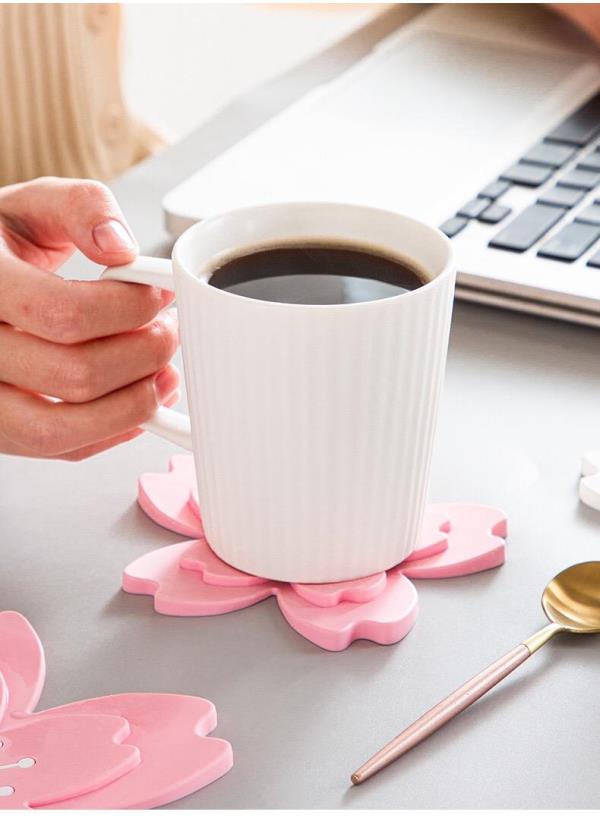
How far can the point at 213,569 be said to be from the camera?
516 millimetres

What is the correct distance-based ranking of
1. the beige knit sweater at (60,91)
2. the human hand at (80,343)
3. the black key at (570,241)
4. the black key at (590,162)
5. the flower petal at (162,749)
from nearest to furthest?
the flower petal at (162,749), the human hand at (80,343), the black key at (570,241), the black key at (590,162), the beige knit sweater at (60,91)

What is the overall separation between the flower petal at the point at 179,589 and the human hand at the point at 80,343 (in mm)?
67

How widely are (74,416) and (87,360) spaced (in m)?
0.03

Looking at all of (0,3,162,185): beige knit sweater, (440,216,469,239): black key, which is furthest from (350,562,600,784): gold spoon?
(0,3,162,185): beige knit sweater

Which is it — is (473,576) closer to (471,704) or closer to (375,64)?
(471,704)

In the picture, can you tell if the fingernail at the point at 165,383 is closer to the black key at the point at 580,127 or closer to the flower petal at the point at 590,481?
the flower petal at the point at 590,481

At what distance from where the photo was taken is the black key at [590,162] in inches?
33.4

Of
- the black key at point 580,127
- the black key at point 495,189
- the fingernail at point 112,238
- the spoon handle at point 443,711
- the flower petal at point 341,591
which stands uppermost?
the fingernail at point 112,238

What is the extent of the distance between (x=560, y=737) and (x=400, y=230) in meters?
0.23

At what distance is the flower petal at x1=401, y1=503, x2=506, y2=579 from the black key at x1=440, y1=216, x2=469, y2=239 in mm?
260

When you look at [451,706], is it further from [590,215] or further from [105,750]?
[590,215]

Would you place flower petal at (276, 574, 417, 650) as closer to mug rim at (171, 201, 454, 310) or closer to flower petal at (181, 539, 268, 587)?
flower petal at (181, 539, 268, 587)

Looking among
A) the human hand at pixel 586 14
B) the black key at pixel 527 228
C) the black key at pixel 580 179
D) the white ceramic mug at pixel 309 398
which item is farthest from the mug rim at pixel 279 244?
the human hand at pixel 586 14

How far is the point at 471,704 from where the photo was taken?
0.45m
